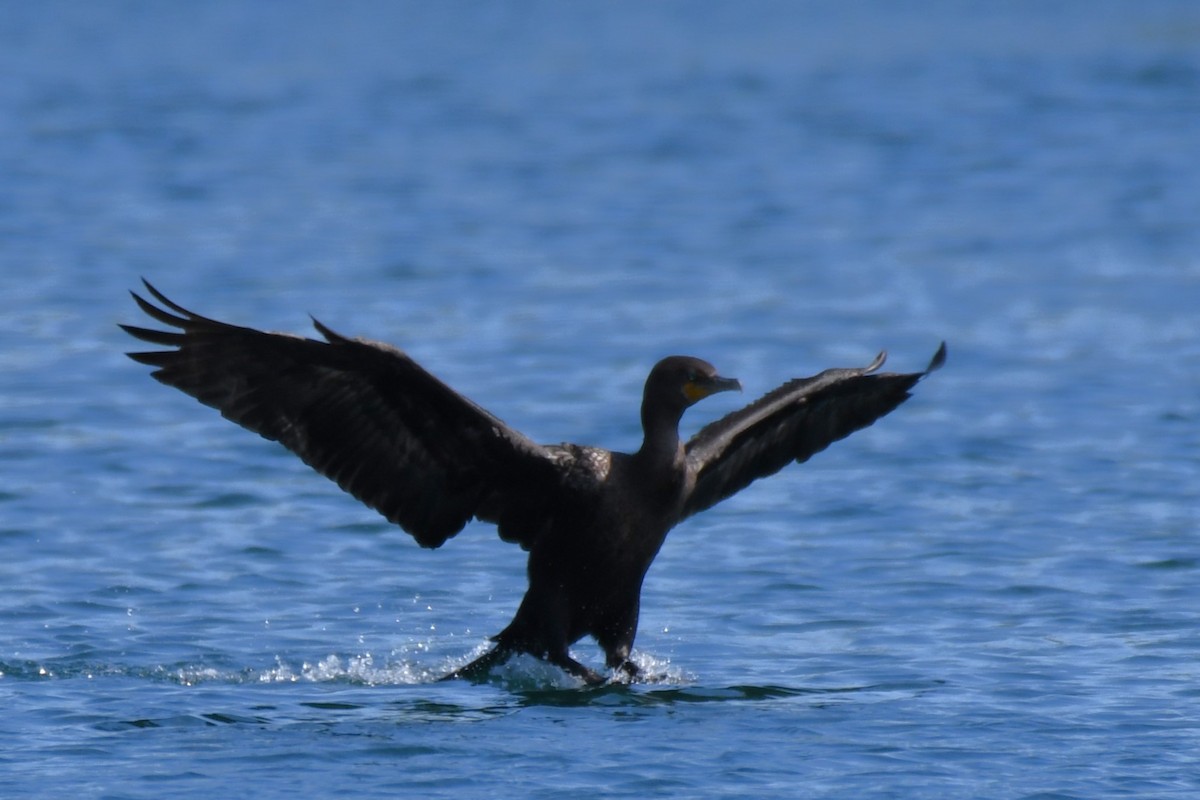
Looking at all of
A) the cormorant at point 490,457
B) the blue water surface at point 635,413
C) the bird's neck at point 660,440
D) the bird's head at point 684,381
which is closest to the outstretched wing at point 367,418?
the cormorant at point 490,457

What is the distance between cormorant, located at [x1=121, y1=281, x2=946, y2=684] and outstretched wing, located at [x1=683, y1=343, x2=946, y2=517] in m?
0.02

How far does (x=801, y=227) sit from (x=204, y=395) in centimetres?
1334

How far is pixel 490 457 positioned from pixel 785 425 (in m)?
1.35

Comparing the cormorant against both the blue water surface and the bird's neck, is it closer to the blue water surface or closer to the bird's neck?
the bird's neck

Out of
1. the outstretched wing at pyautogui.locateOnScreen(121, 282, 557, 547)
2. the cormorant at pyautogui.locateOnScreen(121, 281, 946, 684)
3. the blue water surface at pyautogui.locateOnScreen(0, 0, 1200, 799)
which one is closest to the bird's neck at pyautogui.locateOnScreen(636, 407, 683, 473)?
the cormorant at pyautogui.locateOnScreen(121, 281, 946, 684)

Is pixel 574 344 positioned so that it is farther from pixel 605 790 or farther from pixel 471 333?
pixel 605 790

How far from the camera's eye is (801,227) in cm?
2030

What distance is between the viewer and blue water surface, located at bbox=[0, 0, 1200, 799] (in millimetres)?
6957

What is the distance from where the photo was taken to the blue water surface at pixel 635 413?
696 centimetres

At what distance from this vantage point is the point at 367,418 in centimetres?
773

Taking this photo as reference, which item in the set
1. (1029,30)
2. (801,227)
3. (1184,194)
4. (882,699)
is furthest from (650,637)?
(1029,30)

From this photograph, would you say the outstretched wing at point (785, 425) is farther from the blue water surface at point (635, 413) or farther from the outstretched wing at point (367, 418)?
the outstretched wing at point (367, 418)

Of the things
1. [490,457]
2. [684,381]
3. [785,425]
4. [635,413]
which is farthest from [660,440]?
[635,413]

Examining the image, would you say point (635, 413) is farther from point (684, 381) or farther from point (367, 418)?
point (367, 418)
